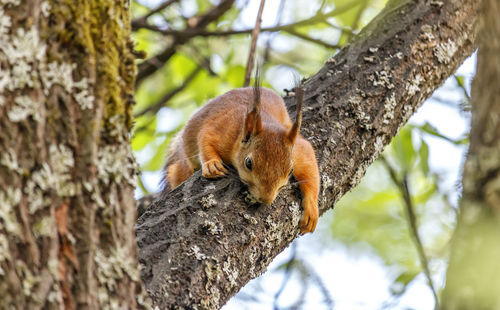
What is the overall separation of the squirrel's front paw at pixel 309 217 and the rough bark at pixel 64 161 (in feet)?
3.68

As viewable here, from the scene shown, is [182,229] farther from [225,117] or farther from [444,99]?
[444,99]

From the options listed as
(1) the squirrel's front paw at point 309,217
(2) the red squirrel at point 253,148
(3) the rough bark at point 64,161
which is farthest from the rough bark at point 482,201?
(1) the squirrel's front paw at point 309,217

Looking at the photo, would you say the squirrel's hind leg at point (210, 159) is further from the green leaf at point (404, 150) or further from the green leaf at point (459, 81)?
the green leaf at point (459, 81)

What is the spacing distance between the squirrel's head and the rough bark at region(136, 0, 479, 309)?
0.09 metres

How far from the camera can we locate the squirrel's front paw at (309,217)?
2488mm

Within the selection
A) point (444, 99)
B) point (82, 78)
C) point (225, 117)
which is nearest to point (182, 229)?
point (82, 78)

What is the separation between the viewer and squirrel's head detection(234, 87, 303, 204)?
264cm

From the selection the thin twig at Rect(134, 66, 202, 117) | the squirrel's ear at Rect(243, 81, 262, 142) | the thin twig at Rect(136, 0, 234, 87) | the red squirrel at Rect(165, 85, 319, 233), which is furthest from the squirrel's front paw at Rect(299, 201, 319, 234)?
the thin twig at Rect(136, 0, 234, 87)

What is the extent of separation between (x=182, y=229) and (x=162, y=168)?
7.19 feet

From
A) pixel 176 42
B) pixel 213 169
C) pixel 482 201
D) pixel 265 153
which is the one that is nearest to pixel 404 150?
pixel 265 153

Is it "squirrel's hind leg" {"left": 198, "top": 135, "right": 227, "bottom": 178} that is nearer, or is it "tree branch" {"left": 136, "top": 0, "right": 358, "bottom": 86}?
"squirrel's hind leg" {"left": 198, "top": 135, "right": 227, "bottom": 178}

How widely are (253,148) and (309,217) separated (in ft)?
1.93

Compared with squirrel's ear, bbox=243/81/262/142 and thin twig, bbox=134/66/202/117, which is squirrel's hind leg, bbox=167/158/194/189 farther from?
squirrel's ear, bbox=243/81/262/142

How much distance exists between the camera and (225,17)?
184 inches
